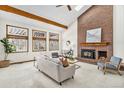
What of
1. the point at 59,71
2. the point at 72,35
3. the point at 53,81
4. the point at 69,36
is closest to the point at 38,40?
the point at 69,36

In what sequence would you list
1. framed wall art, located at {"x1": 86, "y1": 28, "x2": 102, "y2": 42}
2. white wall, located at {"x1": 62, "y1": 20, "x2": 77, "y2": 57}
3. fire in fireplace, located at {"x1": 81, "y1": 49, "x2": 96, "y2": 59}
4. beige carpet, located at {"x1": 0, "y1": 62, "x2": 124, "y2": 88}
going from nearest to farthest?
beige carpet, located at {"x1": 0, "y1": 62, "x2": 124, "y2": 88}
framed wall art, located at {"x1": 86, "y1": 28, "x2": 102, "y2": 42}
fire in fireplace, located at {"x1": 81, "y1": 49, "x2": 96, "y2": 59}
white wall, located at {"x1": 62, "y1": 20, "x2": 77, "y2": 57}

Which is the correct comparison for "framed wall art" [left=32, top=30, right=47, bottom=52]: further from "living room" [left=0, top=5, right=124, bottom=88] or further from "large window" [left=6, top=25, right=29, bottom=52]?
"large window" [left=6, top=25, right=29, bottom=52]

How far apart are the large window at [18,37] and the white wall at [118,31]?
5.62 m

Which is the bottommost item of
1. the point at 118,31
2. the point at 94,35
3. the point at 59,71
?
the point at 59,71

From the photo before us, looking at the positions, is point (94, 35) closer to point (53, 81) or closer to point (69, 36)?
point (69, 36)

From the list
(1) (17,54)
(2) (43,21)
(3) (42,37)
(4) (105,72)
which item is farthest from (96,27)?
(1) (17,54)

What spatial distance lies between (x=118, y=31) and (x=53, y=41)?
5041mm

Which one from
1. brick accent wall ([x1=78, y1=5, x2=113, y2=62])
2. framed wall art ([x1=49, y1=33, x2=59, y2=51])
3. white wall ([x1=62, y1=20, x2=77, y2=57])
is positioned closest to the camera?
brick accent wall ([x1=78, y1=5, x2=113, y2=62])

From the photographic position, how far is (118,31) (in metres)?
4.71

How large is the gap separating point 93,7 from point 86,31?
1722 mm

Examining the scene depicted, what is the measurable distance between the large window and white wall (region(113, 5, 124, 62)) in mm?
5621

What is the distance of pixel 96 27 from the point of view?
18.8 ft

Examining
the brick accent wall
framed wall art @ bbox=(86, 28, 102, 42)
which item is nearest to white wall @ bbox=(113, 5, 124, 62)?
the brick accent wall

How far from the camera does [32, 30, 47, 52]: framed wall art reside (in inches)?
251
